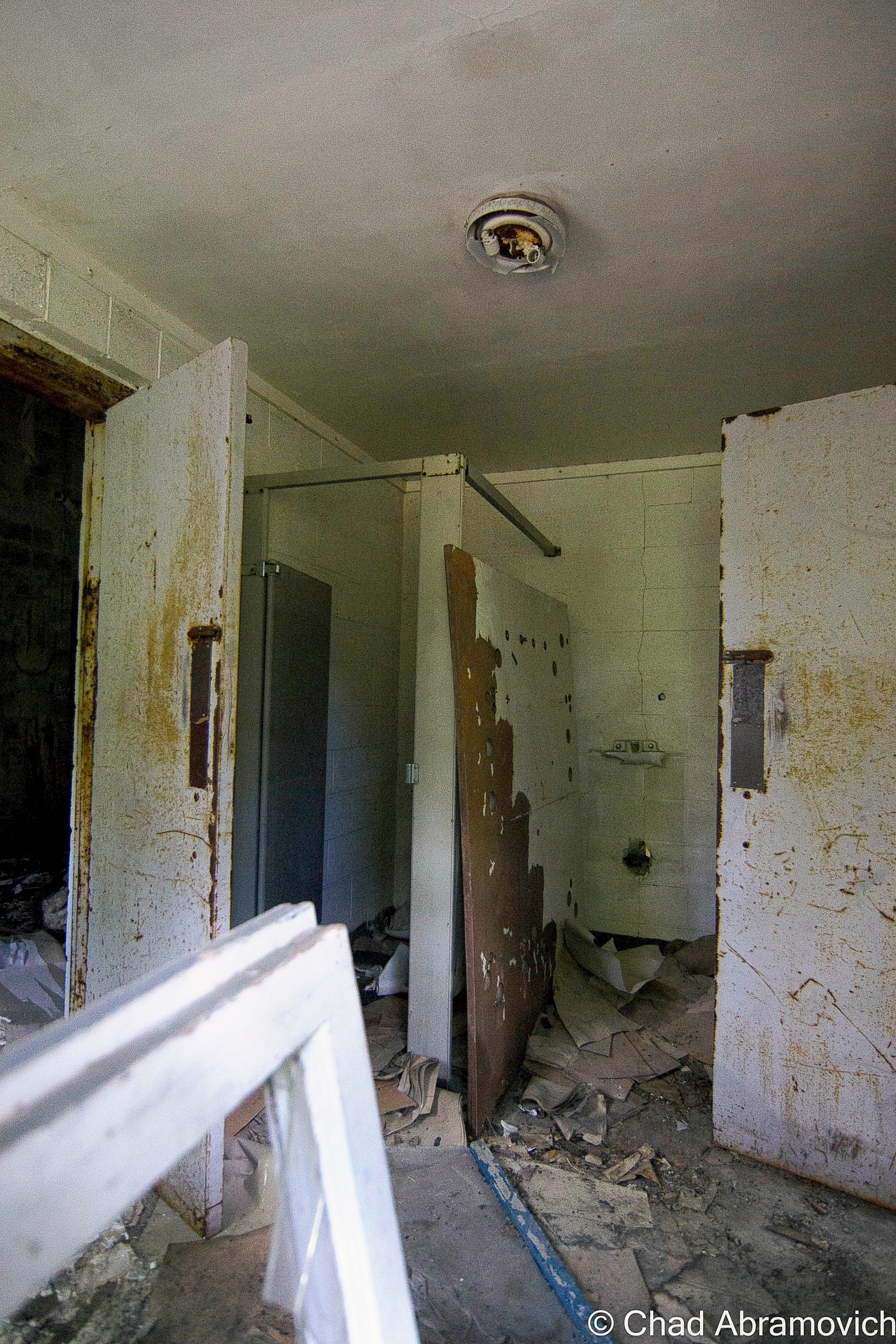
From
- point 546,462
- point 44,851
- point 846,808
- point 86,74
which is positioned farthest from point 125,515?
point 44,851

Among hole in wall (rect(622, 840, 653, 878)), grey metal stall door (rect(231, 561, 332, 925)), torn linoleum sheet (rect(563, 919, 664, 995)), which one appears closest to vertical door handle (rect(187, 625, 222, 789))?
grey metal stall door (rect(231, 561, 332, 925))

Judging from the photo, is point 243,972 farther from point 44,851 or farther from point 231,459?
point 44,851

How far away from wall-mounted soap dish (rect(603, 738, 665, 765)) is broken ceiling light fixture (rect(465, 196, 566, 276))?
2.22 metres

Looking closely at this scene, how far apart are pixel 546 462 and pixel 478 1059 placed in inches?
110

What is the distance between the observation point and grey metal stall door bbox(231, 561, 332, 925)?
2.30 metres

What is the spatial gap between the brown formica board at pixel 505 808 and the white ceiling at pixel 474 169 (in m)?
0.86

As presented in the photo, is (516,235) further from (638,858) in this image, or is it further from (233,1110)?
(638,858)

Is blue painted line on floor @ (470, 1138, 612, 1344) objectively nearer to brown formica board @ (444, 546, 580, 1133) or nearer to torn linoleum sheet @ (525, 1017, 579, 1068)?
brown formica board @ (444, 546, 580, 1133)

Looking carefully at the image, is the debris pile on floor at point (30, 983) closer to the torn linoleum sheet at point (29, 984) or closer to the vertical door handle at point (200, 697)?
the torn linoleum sheet at point (29, 984)

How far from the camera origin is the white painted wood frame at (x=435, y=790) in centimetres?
220

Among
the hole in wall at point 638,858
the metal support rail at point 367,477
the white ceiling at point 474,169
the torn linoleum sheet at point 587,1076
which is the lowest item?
the torn linoleum sheet at point 587,1076

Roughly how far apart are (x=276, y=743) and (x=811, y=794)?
163cm

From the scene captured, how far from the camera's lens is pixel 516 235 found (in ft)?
5.98

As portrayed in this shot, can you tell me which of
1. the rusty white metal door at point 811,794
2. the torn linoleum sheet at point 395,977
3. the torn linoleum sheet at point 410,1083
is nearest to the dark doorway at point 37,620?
the torn linoleum sheet at point 395,977
